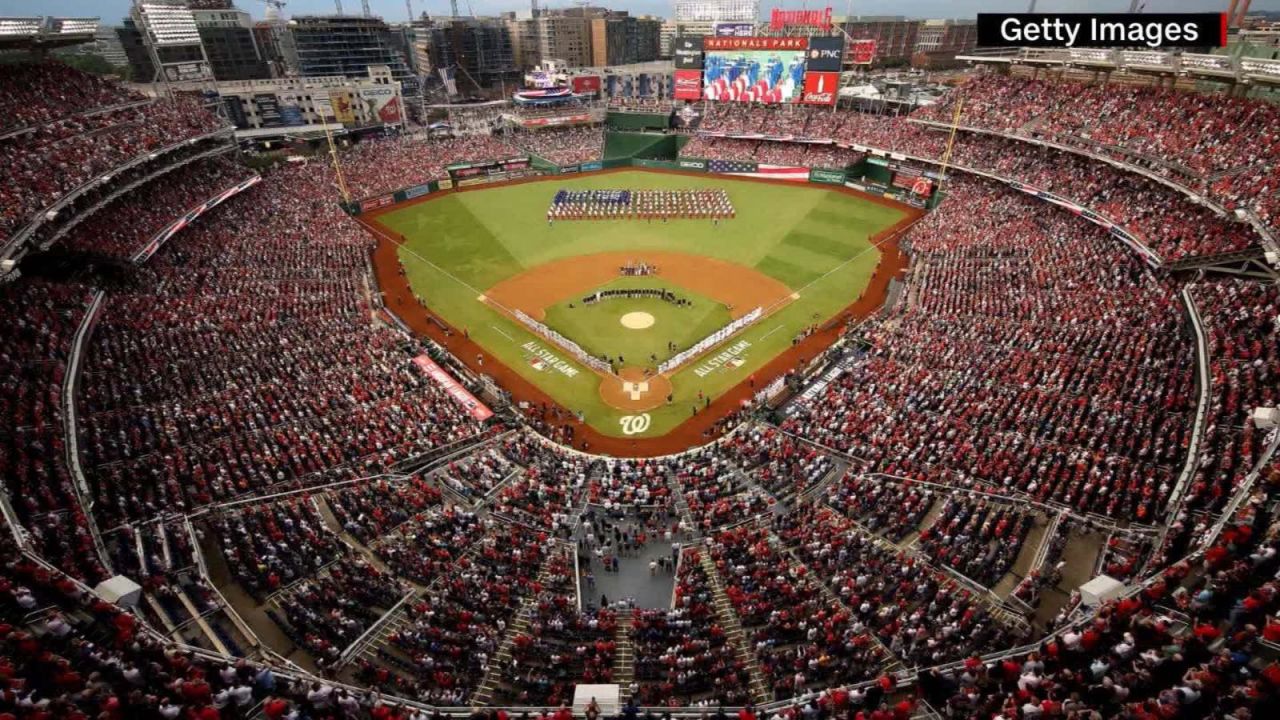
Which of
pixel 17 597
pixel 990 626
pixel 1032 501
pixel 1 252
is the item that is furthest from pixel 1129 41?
pixel 1 252

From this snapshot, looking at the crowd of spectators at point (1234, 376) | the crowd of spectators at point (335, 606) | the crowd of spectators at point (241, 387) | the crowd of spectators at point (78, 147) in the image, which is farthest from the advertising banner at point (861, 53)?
the crowd of spectators at point (335, 606)

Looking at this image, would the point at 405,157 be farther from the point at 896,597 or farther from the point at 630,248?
the point at 896,597

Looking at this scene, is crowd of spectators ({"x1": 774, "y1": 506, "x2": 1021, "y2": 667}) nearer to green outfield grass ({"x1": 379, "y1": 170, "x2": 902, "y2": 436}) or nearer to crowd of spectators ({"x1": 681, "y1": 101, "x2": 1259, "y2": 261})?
green outfield grass ({"x1": 379, "y1": 170, "x2": 902, "y2": 436})

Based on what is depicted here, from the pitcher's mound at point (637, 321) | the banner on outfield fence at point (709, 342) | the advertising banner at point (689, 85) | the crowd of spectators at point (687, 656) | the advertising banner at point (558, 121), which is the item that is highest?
the advertising banner at point (689, 85)

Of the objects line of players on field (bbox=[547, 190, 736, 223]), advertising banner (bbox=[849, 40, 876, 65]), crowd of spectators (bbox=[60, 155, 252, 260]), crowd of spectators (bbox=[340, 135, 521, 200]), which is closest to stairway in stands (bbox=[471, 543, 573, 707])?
crowd of spectators (bbox=[60, 155, 252, 260])

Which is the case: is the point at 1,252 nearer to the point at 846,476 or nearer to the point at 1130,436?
the point at 846,476

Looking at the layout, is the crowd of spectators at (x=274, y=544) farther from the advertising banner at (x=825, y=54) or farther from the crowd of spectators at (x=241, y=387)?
the advertising banner at (x=825, y=54)
